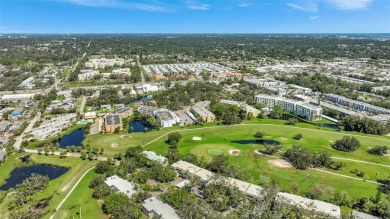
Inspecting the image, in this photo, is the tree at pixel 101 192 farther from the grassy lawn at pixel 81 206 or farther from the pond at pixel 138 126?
the pond at pixel 138 126

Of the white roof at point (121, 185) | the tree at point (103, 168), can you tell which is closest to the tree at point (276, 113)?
the tree at point (103, 168)

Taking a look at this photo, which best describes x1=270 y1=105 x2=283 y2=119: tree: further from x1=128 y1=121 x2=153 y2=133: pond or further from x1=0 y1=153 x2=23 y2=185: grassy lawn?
x1=0 y1=153 x2=23 y2=185: grassy lawn

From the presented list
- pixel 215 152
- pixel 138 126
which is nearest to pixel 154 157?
pixel 215 152

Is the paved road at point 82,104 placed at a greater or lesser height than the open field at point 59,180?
greater

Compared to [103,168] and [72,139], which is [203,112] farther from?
[103,168]

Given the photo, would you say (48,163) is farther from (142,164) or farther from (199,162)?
(199,162)
